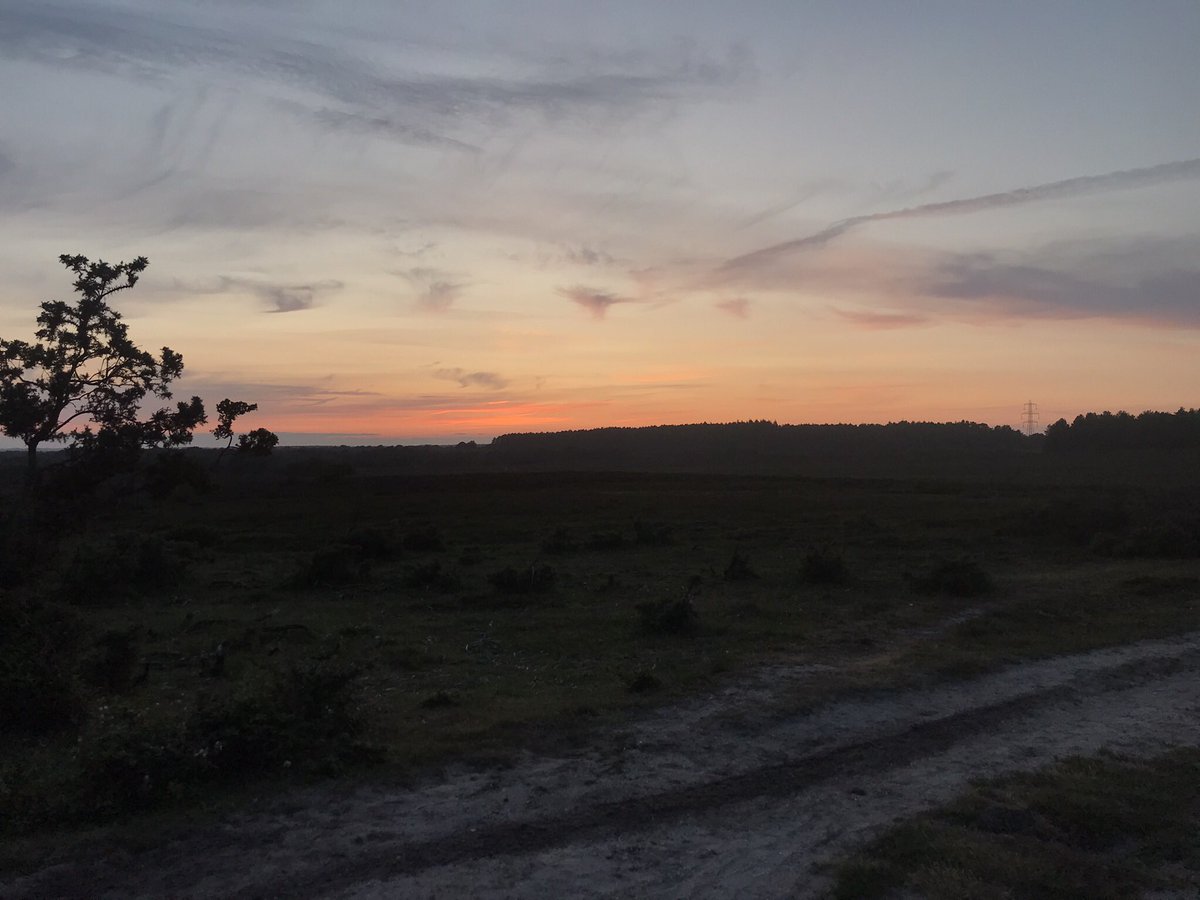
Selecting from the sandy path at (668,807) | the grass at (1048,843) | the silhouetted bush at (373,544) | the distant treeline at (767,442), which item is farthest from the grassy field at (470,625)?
the distant treeline at (767,442)

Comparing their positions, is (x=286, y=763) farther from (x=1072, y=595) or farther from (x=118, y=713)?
(x=1072, y=595)

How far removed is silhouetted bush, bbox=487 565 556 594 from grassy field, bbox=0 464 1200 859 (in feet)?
0.19

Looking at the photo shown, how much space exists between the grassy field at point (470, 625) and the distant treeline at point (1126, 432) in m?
64.6

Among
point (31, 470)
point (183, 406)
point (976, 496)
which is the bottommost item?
point (976, 496)

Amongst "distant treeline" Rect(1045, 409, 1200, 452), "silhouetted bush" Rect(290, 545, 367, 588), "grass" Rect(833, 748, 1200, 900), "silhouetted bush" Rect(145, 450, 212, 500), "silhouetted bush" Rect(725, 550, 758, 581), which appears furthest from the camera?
"distant treeline" Rect(1045, 409, 1200, 452)

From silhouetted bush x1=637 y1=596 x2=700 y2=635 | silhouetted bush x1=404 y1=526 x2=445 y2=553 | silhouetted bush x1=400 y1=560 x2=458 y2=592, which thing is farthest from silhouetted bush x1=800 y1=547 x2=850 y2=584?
silhouetted bush x1=404 y1=526 x2=445 y2=553

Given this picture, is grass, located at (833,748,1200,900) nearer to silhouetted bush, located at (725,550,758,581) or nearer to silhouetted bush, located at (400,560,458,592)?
silhouetted bush, located at (725,550,758,581)

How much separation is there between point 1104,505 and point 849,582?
14524mm

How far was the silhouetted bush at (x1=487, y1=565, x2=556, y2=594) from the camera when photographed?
748 inches

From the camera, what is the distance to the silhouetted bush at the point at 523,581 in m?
19.0

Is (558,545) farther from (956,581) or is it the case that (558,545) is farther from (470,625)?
(956,581)

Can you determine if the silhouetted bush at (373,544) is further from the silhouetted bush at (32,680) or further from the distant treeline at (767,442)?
the distant treeline at (767,442)

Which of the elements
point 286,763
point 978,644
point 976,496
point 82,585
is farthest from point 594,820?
point 976,496

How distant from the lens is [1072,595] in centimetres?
1705
